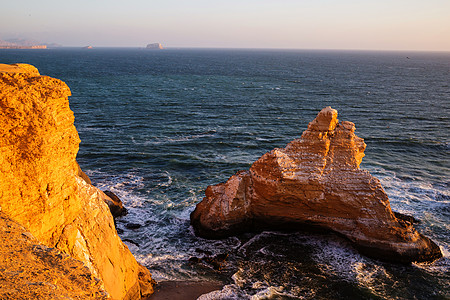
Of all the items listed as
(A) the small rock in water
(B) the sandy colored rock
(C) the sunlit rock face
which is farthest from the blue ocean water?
(B) the sandy colored rock

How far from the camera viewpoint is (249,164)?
1524 inches

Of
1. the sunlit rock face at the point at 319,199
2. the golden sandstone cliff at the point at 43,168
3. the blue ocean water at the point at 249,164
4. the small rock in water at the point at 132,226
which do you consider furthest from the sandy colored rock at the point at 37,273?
the small rock in water at the point at 132,226

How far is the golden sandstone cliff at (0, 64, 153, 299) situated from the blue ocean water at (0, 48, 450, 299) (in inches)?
346

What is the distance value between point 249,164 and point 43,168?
27626 mm

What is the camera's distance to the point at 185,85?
→ 93.4 m

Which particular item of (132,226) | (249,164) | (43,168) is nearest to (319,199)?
(132,226)

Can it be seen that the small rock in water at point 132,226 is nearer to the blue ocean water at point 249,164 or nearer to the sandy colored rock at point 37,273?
the blue ocean water at point 249,164

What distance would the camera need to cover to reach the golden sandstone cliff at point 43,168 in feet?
39.1

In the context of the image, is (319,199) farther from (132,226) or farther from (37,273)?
(37,273)

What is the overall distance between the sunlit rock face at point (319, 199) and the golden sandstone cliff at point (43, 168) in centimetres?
1202

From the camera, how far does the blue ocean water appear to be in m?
21.8

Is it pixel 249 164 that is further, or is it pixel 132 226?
pixel 249 164

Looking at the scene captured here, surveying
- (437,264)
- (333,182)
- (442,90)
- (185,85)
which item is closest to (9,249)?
(333,182)

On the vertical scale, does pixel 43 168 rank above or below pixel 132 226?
above
